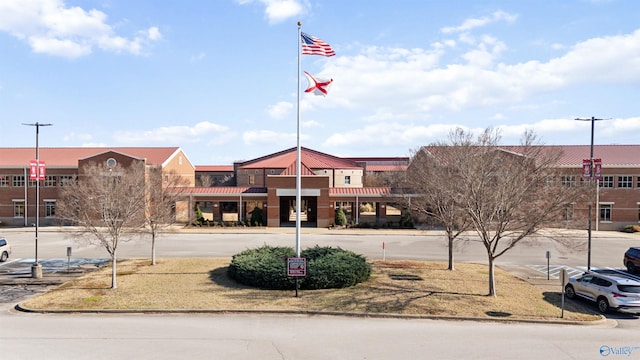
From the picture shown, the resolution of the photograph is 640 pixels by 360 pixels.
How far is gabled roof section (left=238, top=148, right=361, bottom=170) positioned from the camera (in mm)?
54031

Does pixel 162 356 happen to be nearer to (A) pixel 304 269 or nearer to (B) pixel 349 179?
(A) pixel 304 269

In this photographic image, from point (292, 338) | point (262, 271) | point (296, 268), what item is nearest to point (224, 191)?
point (262, 271)

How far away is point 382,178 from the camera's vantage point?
67.8 m

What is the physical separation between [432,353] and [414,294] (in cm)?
531

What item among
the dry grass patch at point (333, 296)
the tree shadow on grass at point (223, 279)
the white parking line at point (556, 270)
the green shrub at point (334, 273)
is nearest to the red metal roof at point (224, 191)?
the tree shadow on grass at point (223, 279)

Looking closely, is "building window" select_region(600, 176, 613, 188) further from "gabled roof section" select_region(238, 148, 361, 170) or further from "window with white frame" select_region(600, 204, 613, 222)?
"gabled roof section" select_region(238, 148, 361, 170)

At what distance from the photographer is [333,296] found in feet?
49.4

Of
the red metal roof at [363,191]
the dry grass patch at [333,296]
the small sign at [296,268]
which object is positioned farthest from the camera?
the red metal roof at [363,191]

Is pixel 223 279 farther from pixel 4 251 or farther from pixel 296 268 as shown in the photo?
pixel 4 251

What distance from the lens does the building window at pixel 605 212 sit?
42406 mm

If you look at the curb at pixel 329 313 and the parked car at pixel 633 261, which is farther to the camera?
the parked car at pixel 633 261

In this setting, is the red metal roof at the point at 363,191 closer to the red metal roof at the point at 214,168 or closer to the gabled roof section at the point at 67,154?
the gabled roof section at the point at 67,154

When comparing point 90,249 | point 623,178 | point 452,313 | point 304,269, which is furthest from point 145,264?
point 623,178

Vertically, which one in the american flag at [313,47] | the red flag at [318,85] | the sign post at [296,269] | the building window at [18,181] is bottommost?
the sign post at [296,269]
